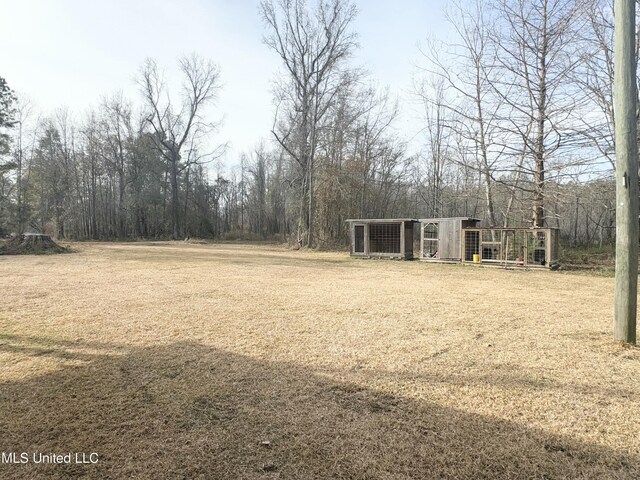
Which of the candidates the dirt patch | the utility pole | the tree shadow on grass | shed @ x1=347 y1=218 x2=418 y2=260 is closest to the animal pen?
shed @ x1=347 y1=218 x2=418 y2=260

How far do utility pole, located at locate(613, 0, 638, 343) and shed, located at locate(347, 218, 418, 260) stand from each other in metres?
12.5

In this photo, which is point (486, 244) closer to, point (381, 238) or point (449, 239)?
point (449, 239)

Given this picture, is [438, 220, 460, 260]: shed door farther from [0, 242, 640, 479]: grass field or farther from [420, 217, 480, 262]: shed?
[0, 242, 640, 479]: grass field

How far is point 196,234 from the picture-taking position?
4044 cm

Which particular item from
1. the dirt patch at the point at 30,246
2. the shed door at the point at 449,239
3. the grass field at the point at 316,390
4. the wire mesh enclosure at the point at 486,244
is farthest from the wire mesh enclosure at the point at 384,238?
the dirt patch at the point at 30,246

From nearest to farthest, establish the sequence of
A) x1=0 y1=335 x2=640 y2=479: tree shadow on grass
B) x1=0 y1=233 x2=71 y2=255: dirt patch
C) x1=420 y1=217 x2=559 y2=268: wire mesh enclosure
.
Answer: x1=0 y1=335 x2=640 y2=479: tree shadow on grass < x1=420 y1=217 x2=559 y2=268: wire mesh enclosure < x1=0 y1=233 x2=71 y2=255: dirt patch

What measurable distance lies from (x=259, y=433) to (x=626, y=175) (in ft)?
14.9

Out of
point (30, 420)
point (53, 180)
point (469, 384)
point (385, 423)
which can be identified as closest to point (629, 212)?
point (469, 384)

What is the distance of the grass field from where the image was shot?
2.12 m

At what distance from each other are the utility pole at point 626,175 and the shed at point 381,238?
12.5 m

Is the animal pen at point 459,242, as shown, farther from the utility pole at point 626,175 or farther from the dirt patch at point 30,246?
the dirt patch at point 30,246

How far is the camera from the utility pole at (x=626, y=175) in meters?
4.11

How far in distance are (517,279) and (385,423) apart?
9.05 m

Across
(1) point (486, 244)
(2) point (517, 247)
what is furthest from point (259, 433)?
(2) point (517, 247)
